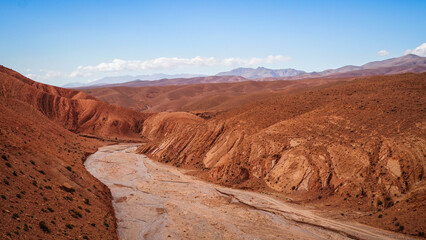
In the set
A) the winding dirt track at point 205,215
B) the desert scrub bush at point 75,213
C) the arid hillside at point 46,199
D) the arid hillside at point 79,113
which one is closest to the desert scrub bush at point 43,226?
the arid hillside at point 46,199

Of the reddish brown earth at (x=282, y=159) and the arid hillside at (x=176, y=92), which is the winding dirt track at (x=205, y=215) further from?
the arid hillside at (x=176, y=92)

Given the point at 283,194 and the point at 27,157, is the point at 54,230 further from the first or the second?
the point at 283,194

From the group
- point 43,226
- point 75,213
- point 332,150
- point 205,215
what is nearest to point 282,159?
point 332,150

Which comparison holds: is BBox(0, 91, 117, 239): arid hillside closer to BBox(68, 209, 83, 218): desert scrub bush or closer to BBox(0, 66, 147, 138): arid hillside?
BBox(68, 209, 83, 218): desert scrub bush

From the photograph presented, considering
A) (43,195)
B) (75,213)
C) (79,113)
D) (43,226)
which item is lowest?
(75,213)

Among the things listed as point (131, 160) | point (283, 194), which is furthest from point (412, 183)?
point (131, 160)

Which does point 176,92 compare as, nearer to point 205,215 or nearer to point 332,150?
point 332,150

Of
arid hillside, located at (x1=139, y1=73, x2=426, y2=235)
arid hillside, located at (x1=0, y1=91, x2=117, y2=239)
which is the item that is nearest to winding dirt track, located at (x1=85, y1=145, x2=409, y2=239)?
arid hillside, located at (x1=0, y1=91, x2=117, y2=239)
